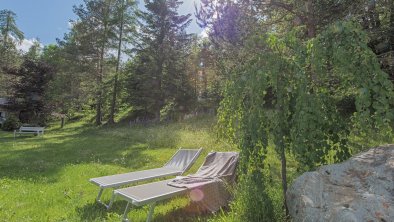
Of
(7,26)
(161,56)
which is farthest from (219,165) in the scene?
(7,26)

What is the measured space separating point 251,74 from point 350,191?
156 centimetres

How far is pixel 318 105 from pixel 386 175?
0.95 meters

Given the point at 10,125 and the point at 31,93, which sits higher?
the point at 31,93

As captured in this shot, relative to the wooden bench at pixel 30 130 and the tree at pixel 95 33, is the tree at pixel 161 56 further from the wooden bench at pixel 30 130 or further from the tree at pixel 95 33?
the wooden bench at pixel 30 130

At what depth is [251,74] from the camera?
133 inches

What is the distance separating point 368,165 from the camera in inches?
102

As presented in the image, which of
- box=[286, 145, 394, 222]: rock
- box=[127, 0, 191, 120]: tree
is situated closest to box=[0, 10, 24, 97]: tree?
box=[127, 0, 191, 120]: tree

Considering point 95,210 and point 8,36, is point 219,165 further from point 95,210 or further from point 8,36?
point 8,36

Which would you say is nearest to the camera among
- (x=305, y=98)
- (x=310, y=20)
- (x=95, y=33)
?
(x=305, y=98)

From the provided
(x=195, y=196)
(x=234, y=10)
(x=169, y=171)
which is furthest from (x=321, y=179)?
(x=234, y=10)

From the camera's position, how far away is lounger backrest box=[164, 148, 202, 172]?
6.39 m

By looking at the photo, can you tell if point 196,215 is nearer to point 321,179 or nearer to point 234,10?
point 321,179

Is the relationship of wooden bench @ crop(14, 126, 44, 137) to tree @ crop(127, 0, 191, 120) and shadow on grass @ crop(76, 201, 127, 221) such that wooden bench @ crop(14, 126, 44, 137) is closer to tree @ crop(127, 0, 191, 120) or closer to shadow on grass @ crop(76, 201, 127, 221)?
tree @ crop(127, 0, 191, 120)

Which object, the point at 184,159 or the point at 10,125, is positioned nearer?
the point at 184,159
